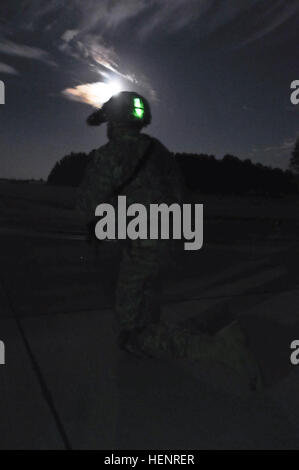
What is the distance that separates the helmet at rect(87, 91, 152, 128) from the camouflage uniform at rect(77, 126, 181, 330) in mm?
68

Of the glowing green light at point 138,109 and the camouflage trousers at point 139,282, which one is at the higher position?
the glowing green light at point 138,109

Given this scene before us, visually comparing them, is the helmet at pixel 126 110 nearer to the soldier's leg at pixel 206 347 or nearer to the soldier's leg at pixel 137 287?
the soldier's leg at pixel 137 287

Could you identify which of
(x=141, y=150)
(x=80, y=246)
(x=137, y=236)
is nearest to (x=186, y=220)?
(x=137, y=236)

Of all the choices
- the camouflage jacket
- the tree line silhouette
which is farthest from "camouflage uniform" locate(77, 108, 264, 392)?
the tree line silhouette

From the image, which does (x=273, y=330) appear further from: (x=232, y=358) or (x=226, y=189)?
(x=226, y=189)

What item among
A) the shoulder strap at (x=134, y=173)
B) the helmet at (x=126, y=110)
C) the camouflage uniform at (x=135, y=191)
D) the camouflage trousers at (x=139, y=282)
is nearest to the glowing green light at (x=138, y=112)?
the helmet at (x=126, y=110)

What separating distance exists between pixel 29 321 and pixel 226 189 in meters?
46.0

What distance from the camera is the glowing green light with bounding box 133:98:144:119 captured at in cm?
259

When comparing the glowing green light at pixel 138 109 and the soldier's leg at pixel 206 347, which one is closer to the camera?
the soldier's leg at pixel 206 347

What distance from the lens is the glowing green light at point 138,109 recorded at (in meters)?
2.59

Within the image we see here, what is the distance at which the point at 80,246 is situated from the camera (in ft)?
24.0

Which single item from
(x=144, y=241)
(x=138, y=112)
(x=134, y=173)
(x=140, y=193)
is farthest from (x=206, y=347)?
(x=138, y=112)

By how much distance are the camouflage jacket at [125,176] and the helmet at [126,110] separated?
0.36ft

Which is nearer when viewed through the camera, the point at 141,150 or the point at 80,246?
the point at 141,150
